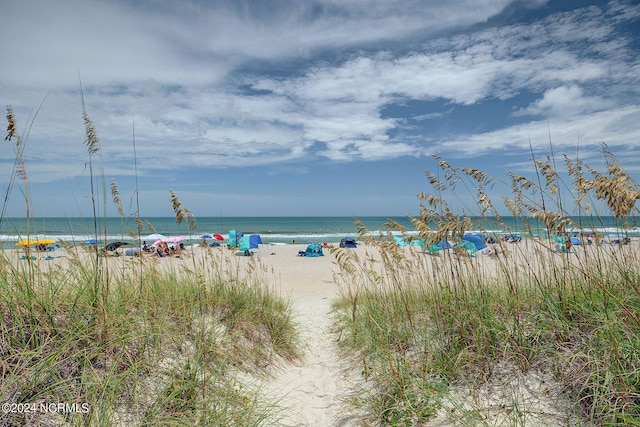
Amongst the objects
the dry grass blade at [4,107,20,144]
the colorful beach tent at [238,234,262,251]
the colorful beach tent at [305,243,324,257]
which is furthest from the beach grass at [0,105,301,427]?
the colorful beach tent at [305,243,324,257]

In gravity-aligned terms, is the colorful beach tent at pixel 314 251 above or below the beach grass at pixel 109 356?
below

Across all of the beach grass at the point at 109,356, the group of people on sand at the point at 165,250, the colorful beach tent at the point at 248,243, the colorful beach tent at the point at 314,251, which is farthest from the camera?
the colorful beach tent at the point at 314,251

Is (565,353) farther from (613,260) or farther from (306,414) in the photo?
(306,414)

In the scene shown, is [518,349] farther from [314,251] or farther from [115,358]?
[314,251]

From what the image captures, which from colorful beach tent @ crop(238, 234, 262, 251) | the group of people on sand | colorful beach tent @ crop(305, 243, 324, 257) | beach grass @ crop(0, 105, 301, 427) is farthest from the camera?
colorful beach tent @ crop(305, 243, 324, 257)

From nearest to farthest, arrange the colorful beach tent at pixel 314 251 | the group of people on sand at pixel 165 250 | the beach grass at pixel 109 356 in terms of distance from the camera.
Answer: the beach grass at pixel 109 356 → the group of people on sand at pixel 165 250 → the colorful beach tent at pixel 314 251

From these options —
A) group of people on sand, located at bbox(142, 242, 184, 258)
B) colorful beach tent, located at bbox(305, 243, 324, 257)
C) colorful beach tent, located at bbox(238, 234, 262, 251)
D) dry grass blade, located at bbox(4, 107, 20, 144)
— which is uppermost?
dry grass blade, located at bbox(4, 107, 20, 144)

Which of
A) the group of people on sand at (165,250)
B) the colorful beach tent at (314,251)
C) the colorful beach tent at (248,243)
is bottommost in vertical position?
the colorful beach tent at (314,251)

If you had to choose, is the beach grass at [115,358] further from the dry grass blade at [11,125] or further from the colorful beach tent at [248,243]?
the colorful beach tent at [248,243]

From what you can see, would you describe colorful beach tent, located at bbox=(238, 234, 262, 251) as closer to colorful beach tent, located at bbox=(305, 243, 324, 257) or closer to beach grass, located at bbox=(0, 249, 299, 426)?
colorful beach tent, located at bbox=(305, 243, 324, 257)

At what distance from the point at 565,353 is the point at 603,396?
25.4 inches

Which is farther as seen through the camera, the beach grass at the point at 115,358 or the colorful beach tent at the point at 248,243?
the colorful beach tent at the point at 248,243

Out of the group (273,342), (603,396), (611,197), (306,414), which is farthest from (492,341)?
(273,342)

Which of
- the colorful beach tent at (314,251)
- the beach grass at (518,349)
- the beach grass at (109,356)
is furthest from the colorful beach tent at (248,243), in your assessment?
the beach grass at (518,349)
